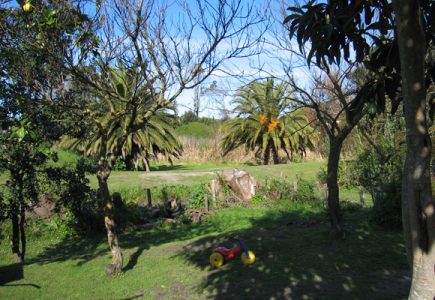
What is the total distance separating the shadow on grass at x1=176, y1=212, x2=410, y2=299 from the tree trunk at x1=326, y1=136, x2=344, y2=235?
289 millimetres

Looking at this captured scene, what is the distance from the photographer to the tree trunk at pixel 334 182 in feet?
24.0

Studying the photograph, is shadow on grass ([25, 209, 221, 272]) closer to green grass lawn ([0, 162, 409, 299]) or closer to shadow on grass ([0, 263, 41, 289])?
green grass lawn ([0, 162, 409, 299])

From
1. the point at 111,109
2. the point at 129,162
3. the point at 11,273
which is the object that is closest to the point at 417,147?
the point at 111,109

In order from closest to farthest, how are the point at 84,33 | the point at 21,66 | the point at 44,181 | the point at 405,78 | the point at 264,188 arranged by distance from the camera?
the point at 405,78, the point at 84,33, the point at 21,66, the point at 44,181, the point at 264,188

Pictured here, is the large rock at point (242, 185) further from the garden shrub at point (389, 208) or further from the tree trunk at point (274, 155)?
the tree trunk at point (274, 155)

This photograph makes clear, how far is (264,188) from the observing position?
1416 centimetres

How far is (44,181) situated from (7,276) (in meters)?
1.76

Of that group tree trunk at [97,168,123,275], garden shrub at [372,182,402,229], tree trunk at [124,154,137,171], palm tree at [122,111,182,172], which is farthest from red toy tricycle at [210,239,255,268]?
tree trunk at [124,154,137,171]

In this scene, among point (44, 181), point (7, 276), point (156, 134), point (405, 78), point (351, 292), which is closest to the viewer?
point (405, 78)

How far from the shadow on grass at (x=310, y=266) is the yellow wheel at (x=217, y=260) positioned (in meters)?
0.09

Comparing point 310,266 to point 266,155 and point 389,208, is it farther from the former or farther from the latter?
point 266,155

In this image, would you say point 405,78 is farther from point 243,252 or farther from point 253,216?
point 253,216

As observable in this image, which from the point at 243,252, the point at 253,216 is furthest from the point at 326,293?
the point at 253,216

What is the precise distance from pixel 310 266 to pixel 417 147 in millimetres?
4159
